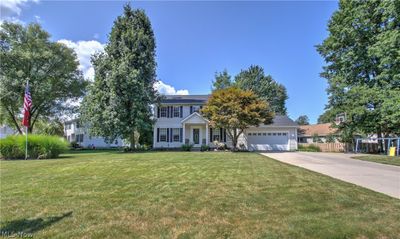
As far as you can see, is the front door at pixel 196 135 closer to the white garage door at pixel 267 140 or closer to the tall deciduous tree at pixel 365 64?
the white garage door at pixel 267 140

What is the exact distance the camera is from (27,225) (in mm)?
3654

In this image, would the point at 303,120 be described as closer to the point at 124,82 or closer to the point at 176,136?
the point at 176,136

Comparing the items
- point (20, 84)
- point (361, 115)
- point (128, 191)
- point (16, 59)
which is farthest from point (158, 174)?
point (16, 59)

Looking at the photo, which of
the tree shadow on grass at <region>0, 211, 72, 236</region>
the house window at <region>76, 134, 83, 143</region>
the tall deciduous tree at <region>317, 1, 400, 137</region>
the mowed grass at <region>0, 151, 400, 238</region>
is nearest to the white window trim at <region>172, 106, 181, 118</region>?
the tall deciduous tree at <region>317, 1, 400, 137</region>

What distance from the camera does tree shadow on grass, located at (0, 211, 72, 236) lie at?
346cm

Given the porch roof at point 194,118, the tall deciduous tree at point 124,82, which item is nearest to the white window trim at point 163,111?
the tall deciduous tree at point 124,82

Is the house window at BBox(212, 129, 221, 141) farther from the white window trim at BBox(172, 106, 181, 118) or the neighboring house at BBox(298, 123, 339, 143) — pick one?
the neighboring house at BBox(298, 123, 339, 143)

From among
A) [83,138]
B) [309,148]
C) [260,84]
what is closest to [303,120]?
[260,84]

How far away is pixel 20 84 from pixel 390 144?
126 feet

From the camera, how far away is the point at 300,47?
2197cm

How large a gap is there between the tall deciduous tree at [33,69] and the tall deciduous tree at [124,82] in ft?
30.6

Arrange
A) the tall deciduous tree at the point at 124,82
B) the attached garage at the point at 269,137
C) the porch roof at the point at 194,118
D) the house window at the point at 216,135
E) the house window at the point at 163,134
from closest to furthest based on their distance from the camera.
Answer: the tall deciduous tree at the point at 124,82 < the porch roof at the point at 194,118 < the house window at the point at 216,135 < the attached garage at the point at 269,137 < the house window at the point at 163,134

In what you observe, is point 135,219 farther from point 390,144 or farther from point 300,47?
point 390,144

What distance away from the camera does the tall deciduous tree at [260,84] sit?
136ft
